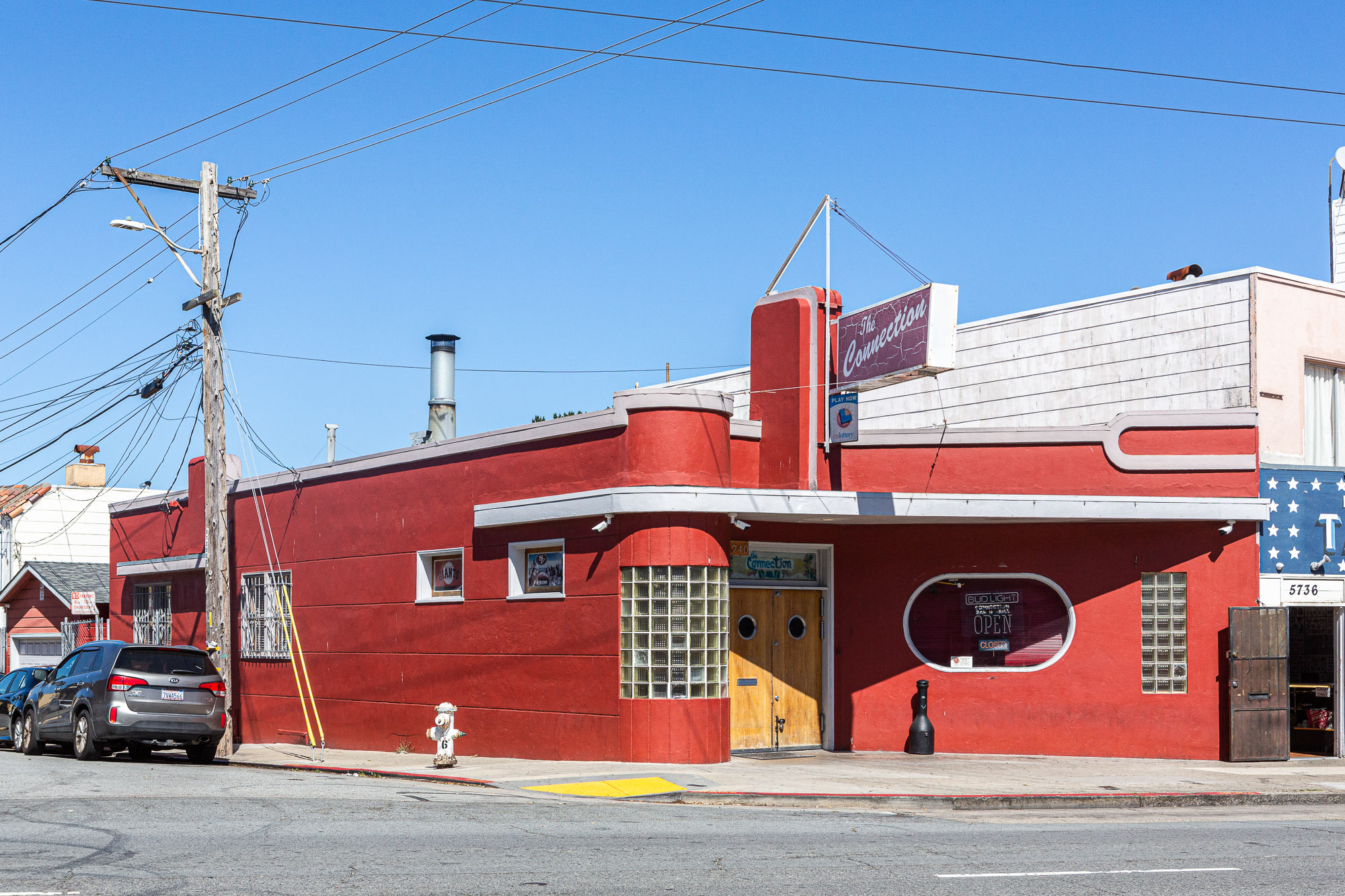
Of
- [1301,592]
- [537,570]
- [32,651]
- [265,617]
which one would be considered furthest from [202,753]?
Answer: [32,651]

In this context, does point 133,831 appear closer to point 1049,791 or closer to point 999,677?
point 1049,791

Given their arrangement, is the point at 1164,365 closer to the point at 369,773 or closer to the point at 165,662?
the point at 369,773

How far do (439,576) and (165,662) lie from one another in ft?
12.9

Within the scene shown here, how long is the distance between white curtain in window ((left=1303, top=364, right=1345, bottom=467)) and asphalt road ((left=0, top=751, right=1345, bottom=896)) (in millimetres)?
7506

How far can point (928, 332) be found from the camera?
49.4 ft

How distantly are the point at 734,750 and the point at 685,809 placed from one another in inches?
191

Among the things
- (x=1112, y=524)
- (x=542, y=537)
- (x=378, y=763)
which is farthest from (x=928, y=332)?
(x=378, y=763)

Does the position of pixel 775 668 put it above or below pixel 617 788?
above

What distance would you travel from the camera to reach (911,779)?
47.4 feet

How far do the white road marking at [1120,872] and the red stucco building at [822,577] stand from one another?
715 centimetres

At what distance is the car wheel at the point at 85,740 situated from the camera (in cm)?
1716

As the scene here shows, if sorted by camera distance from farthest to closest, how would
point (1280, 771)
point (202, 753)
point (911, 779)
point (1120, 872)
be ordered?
point (202, 753) → point (1280, 771) → point (911, 779) → point (1120, 872)

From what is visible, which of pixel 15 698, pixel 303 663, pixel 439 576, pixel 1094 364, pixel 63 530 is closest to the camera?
pixel 439 576

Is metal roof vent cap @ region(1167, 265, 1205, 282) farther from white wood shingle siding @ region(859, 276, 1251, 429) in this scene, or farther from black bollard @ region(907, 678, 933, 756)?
black bollard @ region(907, 678, 933, 756)
